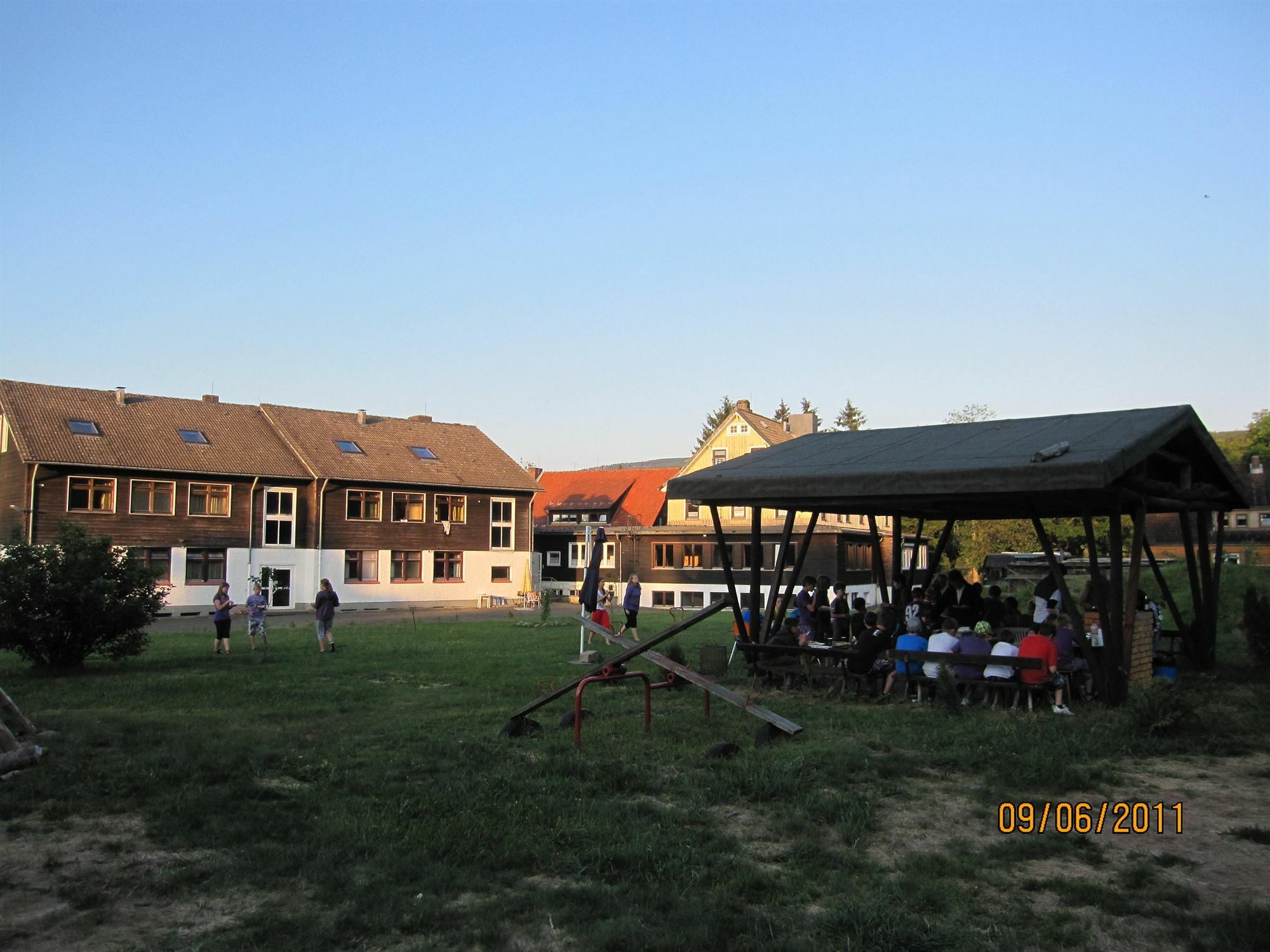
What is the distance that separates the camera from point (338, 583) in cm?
4431

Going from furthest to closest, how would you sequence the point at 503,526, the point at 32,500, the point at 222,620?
the point at 503,526
the point at 32,500
the point at 222,620

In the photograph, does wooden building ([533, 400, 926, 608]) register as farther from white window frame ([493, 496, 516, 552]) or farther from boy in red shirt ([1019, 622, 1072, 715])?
boy in red shirt ([1019, 622, 1072, 715])

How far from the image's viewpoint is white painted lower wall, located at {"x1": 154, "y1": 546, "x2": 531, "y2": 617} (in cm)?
4038

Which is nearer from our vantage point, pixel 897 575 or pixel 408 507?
pixel 897 575

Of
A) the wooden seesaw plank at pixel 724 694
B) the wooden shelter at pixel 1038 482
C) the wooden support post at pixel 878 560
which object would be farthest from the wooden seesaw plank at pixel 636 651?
the wooden support post at pixel 878 560

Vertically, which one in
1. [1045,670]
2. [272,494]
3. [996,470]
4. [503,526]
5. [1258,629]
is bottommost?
[1045,670]

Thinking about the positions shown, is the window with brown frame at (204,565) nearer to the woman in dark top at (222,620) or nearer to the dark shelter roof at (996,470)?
the woman in dark top at (222,620)

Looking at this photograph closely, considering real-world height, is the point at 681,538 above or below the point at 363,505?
below

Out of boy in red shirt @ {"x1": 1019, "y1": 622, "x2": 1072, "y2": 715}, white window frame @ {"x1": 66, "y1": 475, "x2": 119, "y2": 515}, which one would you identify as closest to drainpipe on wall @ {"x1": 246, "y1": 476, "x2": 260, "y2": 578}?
white window frame @ {"x1": 66, "y1": 475, "x2": 119, "y2": 515}

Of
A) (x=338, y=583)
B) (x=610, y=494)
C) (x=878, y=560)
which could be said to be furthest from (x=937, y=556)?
(x=610, y=494)

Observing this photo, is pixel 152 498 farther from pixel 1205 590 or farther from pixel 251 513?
pixel 1205 590

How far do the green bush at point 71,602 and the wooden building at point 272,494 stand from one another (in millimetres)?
18238

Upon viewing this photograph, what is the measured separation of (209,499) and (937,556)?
105 feet

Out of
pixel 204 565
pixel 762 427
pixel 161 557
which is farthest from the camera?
pixel 762 427
